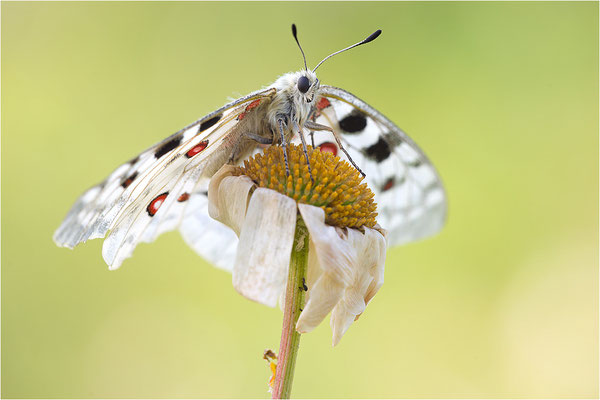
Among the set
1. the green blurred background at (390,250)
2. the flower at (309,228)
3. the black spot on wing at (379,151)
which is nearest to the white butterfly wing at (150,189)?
the flower at (309,228)

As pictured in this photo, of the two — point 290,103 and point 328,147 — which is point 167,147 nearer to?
point 290,103

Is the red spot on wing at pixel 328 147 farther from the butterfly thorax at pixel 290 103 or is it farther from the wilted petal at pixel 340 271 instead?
the wilted petal at pixel 340 271

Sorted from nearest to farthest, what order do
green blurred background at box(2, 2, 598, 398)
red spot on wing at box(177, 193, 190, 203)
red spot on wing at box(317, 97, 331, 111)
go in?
red spot on wing at box(177, 193, 190, 203)
red spot on wing at box(317, 97, 331, 111)
green blurred background at box(2, 2, 598, 398)

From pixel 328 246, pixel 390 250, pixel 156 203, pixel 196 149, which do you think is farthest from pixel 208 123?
pixel 390 250

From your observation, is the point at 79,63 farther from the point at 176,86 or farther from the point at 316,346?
the point at 316,346

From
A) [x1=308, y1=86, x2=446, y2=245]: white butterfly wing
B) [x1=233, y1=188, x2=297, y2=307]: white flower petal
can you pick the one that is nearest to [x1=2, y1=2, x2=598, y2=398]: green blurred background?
[x1=308, y1=86, x2=446, y2=245]: white butterfly wing

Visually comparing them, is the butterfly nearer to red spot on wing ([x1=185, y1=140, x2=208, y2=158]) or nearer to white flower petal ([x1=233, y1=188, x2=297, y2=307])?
red spot on wing ([x1=185, y1=140, x2=208, y2=158])

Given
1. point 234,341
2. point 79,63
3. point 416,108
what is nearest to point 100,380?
point 234,341
